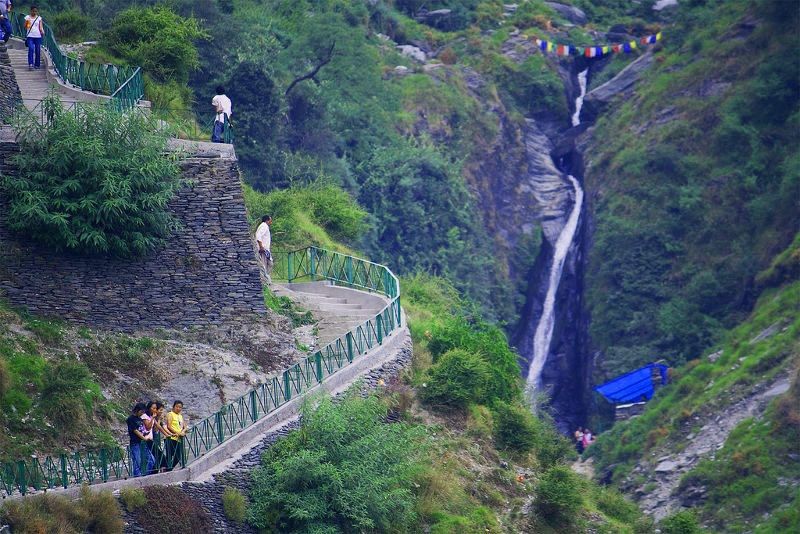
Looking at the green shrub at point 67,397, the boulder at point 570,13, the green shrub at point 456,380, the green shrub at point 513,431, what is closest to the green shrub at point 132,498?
the green shrub at point 67,397

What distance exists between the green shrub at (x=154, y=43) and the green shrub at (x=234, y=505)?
15642 millimetres

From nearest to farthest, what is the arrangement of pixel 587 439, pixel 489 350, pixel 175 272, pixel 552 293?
pixel 175 272 < pixel 489 350 < pixel 587 439 < pixel 552 293

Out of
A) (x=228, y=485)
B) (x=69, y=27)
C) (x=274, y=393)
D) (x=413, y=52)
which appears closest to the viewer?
(x=228, y=485)

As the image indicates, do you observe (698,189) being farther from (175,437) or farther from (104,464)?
(104,464)

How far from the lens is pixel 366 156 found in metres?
64.1

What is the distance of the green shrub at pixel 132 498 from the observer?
29.3 metres

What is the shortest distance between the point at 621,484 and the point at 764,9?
25.5m

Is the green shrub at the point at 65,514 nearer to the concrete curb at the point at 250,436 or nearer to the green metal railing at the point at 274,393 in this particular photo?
the concrete curb at the point at 250,436

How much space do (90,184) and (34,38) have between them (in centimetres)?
691

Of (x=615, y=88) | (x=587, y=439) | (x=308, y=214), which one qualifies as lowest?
(x=587, y=439)

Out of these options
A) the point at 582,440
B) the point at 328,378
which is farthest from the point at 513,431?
the point at 582,440

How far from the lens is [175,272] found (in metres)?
36.3

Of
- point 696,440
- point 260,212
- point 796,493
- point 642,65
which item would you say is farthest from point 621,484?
point 642,65

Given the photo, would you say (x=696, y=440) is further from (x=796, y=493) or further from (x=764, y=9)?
(x=764, y=9)
